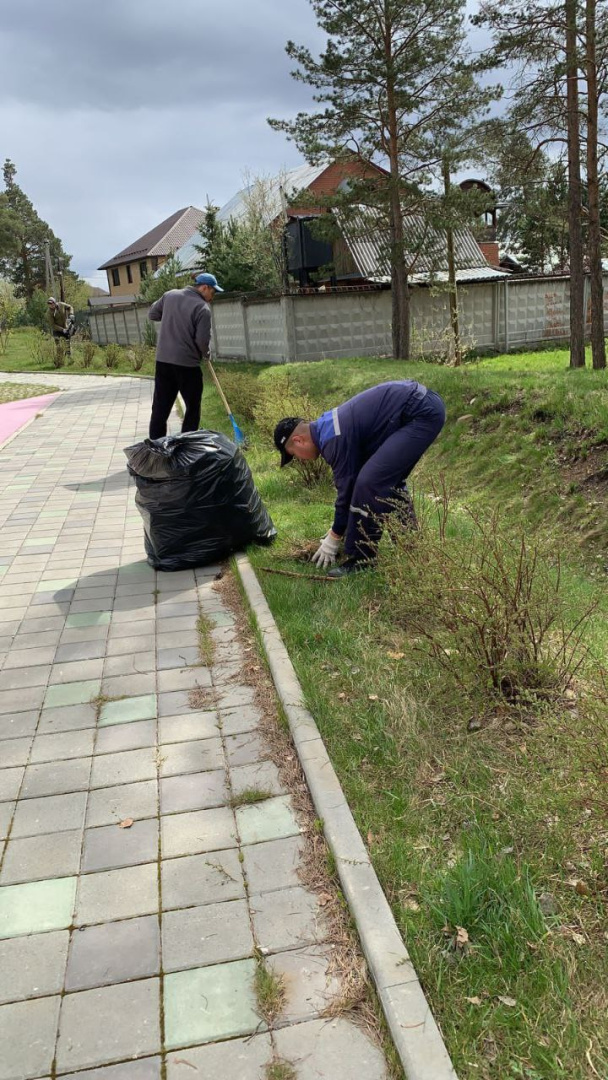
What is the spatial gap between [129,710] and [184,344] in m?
5.02

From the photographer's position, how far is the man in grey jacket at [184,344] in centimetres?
766

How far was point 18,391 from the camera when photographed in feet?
59.9

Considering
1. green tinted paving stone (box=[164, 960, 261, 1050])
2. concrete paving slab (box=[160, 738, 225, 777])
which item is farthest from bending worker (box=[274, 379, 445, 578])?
green tinted paving stone (box=[164, 960, 261, 1050])

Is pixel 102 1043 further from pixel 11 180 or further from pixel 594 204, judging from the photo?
pixel 11 180

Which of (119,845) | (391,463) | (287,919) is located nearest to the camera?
(287,919)

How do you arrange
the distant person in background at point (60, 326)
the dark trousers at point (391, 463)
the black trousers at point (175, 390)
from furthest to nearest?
1. the distant person in background at point (60, 326)
2. the black trousers at point (175, 390)
3. the dark trousers at point (391, 463)

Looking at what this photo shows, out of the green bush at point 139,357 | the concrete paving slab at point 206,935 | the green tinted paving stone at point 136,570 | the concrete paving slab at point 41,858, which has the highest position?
the green bush at point 139,357

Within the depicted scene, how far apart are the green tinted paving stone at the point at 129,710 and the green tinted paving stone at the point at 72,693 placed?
0.14m

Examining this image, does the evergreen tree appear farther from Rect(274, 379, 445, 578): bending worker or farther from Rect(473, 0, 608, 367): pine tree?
Rect(274, 379, 445, 578): bending worker

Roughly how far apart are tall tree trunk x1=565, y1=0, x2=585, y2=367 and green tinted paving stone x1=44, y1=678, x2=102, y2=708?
14769 mm

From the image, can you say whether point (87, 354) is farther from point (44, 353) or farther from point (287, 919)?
point (287, 919)

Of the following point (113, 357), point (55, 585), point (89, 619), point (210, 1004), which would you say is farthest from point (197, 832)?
point (113, 357)

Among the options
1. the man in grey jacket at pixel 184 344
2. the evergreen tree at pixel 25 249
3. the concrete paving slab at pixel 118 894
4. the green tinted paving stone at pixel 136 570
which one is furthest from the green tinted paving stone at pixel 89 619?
the evergreen tree at pixel 25 249

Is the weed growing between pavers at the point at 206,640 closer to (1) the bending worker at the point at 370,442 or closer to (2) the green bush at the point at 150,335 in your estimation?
(1) the bending worker at the point at 370,442
